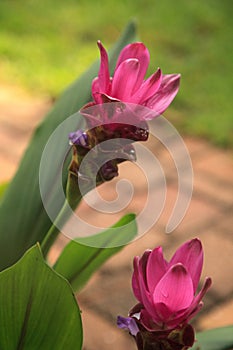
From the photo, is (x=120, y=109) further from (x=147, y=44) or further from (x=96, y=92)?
(x=147, y=44)

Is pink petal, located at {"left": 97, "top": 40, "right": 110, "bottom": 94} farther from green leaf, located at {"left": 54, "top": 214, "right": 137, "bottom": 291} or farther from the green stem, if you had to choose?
green leaf, located at {"left": 54, "top": 214, "right": 137, "bottom": 291}

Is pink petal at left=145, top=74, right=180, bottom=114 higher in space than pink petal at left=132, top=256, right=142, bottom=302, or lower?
higher

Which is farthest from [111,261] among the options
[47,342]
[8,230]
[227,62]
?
[227,62]

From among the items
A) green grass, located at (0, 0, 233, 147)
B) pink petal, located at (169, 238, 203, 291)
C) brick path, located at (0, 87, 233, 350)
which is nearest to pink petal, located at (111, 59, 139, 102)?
pink petal, located at (169, 238, 203, 291)

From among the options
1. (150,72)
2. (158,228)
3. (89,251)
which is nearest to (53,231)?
(89,251)

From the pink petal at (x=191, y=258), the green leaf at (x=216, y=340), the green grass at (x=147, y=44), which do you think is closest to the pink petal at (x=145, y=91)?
the pink petal at (x=191, y=258)
